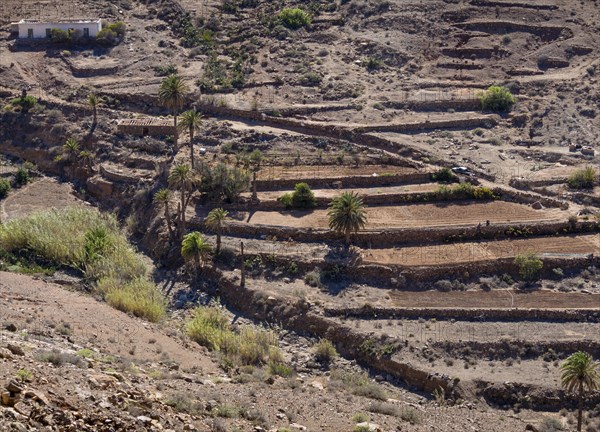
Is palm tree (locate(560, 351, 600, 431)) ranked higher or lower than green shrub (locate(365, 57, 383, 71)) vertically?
lower

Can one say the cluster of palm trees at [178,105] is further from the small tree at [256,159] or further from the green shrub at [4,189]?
the green shrub at [4,189]

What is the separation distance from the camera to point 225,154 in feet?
245

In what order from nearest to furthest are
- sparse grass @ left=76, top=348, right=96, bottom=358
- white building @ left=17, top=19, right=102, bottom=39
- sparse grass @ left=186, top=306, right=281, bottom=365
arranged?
1. sparse grass @ left=76, top=348, right=96, bottom=358
2. sparse grass @ left=186, top=306, right=281, bottom=365
3. white building @ left=17, top=19, right=102, bottom=39

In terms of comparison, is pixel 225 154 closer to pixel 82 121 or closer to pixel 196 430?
pixel 82 121

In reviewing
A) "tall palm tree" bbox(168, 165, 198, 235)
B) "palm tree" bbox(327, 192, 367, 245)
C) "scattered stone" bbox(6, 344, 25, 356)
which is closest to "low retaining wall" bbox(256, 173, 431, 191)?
"tall palm tree" bbox(168, 165, 198, 235)

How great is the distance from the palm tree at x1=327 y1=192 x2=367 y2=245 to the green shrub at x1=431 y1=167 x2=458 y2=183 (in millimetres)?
9169

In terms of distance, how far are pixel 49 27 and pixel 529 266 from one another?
1766 inches

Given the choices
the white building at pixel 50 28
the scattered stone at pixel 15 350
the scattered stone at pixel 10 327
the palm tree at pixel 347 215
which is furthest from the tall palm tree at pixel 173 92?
the scattered stone at pixel 15 350

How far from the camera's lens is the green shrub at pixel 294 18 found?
306 feet

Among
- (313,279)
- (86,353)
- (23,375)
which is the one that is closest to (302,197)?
(313,279)

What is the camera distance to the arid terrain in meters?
47.8

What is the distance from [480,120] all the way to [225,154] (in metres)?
18.0

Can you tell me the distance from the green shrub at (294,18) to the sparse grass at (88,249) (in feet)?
100

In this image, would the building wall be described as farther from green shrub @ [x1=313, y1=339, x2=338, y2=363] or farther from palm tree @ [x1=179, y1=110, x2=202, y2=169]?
green shrub @ [x1=313, y1=339, x2=338, y2=363]
